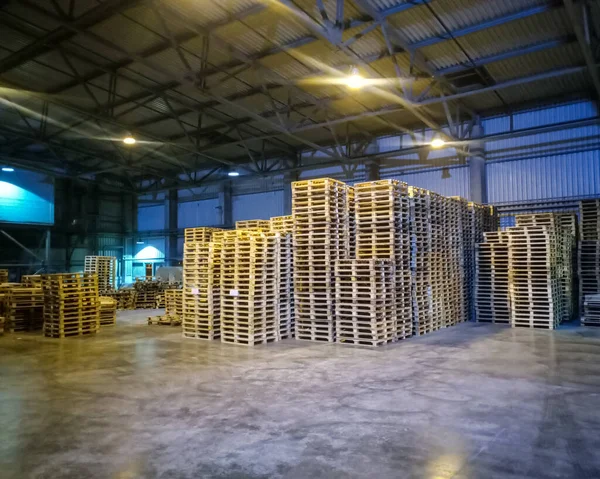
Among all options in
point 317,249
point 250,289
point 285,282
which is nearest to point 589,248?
point 317,249

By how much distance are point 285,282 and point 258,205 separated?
16.1 metres

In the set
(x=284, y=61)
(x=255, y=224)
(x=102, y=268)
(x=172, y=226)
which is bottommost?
(x=102, y=268)

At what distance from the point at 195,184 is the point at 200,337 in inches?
692

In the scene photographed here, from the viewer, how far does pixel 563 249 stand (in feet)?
54.5

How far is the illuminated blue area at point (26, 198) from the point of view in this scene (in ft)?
92.1

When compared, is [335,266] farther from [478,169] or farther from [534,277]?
[478,169]

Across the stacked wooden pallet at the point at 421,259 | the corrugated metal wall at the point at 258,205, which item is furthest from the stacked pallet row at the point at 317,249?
the corrugated metal wall at the point at 258,205

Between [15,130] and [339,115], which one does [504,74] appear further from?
[15,130]

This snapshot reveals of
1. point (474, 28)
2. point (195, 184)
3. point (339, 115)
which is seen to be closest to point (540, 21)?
point (474, 28)

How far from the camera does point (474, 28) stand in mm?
13414

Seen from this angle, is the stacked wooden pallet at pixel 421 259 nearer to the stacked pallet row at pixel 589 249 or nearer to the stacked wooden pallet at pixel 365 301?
the stacked wooden pallet at pixel 365 301

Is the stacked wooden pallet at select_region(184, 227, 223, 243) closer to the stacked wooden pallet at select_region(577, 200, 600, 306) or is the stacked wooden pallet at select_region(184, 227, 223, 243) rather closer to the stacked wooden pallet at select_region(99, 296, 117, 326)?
the stacked wooden pallet at select_region(99, 296, 117, 326)

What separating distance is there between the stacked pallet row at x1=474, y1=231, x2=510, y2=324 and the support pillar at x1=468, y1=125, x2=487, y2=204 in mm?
4490

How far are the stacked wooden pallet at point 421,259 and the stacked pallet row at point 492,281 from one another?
2881 mm
